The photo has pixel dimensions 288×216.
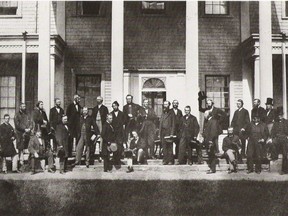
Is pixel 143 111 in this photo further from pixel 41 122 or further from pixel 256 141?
pixel 256 141

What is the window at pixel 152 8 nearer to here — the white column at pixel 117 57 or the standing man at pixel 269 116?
the white column at pixel 117 57

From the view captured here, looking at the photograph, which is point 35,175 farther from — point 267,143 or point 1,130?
point 267,143

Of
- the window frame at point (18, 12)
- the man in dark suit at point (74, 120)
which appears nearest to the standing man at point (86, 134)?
the man in dark suit at point (74, 120)

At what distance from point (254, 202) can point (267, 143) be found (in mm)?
3583

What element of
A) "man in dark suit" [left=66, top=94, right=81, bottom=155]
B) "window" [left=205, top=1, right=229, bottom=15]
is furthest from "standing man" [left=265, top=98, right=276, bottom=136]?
"window" [left=205, top=1, right=229, bottom=15]

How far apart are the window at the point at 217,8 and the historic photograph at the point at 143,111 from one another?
40 mm

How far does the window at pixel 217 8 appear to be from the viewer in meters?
20.1

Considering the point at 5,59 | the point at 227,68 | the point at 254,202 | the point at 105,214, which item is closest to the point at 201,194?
the point at 254,202

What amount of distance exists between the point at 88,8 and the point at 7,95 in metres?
4.70

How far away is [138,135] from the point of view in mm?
14523

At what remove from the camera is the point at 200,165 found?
13.5 metres

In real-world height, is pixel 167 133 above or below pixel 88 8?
below

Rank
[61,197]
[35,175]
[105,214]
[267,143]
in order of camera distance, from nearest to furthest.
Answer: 1. [105,214]
2. [61,197]
3. [35,175]
4. [267,143]

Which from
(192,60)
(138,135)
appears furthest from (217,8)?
(138,135)
